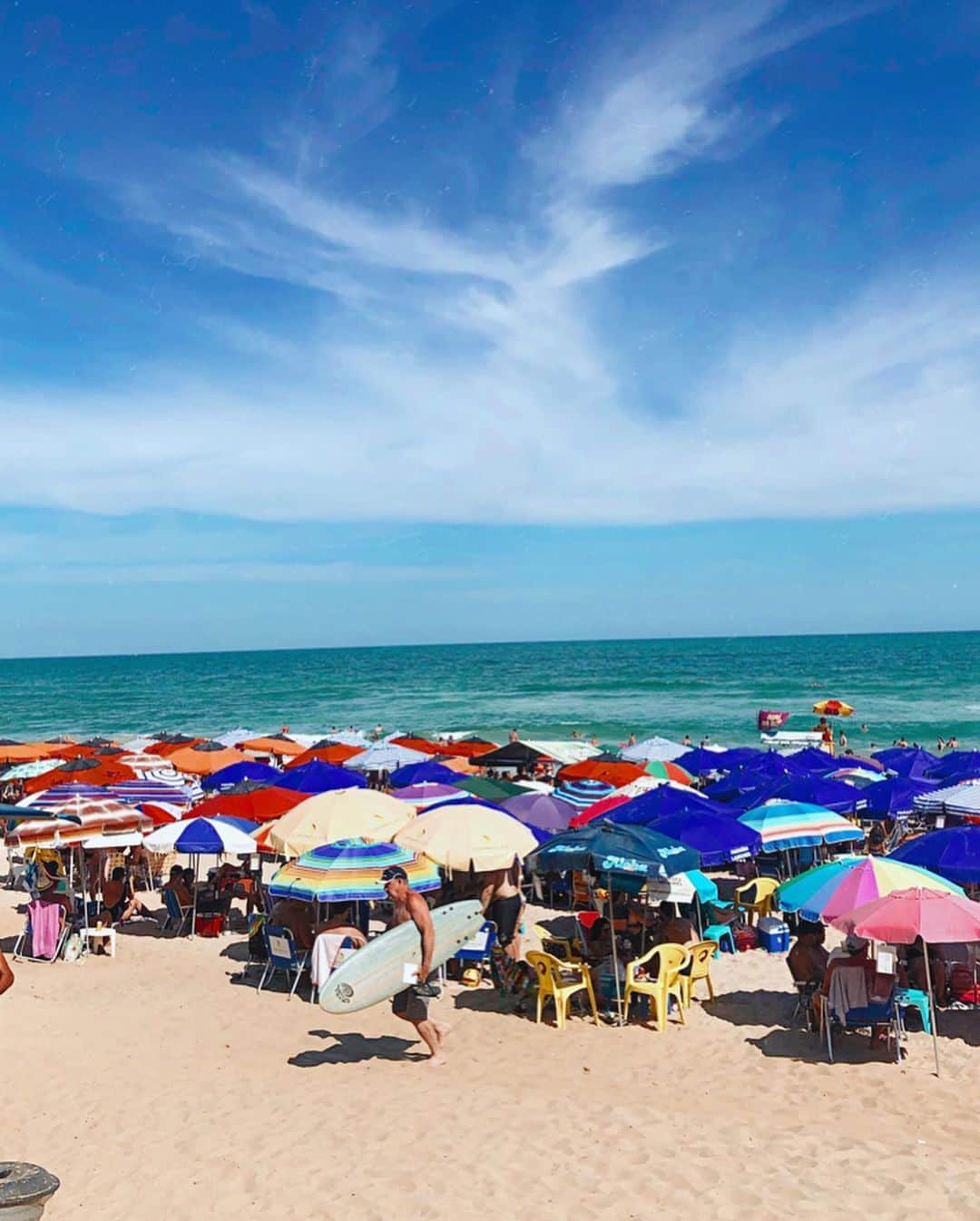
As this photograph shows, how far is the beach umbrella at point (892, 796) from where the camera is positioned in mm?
16391

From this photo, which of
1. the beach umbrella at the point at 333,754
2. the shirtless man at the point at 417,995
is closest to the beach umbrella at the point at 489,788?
the beach umbrella at the point at 333,754

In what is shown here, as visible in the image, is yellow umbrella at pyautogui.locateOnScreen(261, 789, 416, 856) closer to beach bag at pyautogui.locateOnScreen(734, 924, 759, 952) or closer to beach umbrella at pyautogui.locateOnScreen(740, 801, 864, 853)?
beach bag at pyautogui.locateOnScreen(734, 924, 759, 952)

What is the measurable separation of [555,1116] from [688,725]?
44.6m

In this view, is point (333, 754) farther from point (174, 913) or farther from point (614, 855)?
point (614, 855)

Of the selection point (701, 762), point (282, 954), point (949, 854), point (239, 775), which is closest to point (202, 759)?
point (239, 775)

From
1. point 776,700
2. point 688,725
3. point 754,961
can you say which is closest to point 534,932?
point 754,961

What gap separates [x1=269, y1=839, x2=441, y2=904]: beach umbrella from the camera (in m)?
9.48

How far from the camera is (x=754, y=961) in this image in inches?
434

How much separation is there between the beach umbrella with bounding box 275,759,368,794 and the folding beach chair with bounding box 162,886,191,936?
3691 millimetres

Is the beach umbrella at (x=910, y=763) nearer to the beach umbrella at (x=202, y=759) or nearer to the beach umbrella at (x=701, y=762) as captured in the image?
the beach umbrella at (x=701, y=762)

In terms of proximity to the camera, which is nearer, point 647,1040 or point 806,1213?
point 806,1213

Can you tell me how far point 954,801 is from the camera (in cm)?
1441

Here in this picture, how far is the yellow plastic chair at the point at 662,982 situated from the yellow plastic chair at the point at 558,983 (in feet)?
1.18

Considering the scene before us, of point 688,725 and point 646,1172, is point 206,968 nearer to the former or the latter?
point 646,1172
